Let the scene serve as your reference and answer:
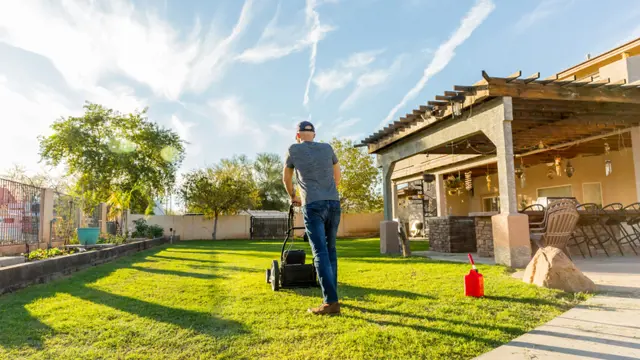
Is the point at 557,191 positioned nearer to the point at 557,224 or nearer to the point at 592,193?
the point at 592,193

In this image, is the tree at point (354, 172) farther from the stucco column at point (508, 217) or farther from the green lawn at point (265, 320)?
the green lawn at point (265, 320)

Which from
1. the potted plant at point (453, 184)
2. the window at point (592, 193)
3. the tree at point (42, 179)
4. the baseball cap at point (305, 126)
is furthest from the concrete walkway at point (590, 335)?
the tree at point (42, 179)

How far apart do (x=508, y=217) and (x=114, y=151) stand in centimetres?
2141

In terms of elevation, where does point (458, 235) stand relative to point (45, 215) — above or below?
below

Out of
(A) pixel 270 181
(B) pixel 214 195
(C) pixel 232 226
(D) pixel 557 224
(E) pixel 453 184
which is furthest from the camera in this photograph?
(A) pixel 270 181

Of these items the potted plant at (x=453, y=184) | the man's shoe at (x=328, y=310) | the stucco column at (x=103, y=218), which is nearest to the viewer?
the man's shoe at (x=328, y=310)

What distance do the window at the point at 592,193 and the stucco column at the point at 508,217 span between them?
26.2 ft

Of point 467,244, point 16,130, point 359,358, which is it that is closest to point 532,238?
point 467,244

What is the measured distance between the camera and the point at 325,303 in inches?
124

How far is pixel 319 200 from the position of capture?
334cm

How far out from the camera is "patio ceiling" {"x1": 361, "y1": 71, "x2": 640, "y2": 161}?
Result: 644cm

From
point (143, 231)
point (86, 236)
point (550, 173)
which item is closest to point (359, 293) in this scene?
point (86, 236)

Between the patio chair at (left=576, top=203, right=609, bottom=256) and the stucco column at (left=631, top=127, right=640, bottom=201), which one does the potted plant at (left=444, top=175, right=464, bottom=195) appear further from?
the patio chair at (left=576, top=203, right=609, bottom=256)

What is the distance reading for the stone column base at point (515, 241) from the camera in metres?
6.00
